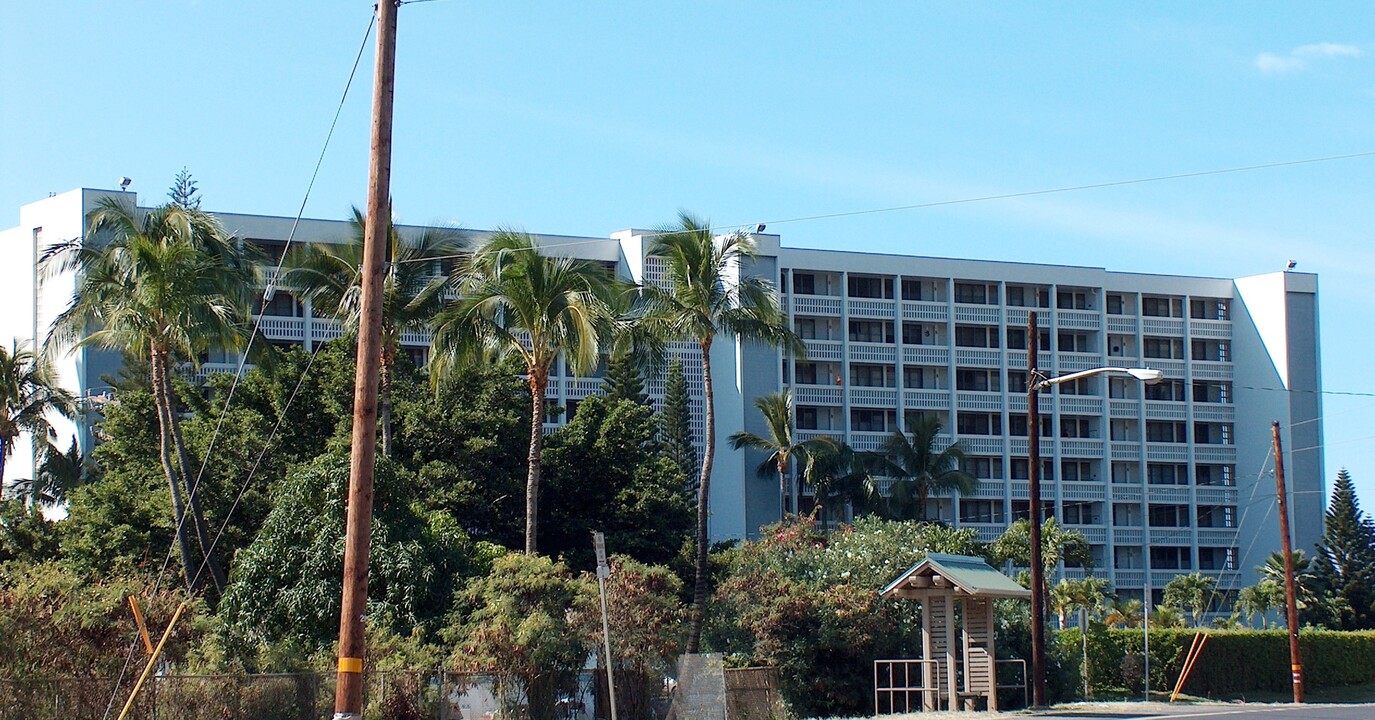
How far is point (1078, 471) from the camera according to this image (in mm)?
84250

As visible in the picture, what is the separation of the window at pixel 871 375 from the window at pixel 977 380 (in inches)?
163

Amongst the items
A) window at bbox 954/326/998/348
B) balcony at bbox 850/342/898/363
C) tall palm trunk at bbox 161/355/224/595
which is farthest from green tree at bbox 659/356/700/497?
tall palm trunk at bbox 161/355/224/595

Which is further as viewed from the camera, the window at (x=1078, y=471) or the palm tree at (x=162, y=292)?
the window at (x=1078, y=471)

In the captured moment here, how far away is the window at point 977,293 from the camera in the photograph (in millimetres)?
82562

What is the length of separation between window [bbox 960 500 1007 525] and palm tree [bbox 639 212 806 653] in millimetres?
47114

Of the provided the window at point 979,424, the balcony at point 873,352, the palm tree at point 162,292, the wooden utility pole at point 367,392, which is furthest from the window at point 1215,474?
the wooden utility pole at point 367,392

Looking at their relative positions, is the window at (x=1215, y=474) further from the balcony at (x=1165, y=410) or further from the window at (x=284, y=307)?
the window at (x=284, y=307)

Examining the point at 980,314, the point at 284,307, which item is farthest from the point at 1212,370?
the point at 284,307

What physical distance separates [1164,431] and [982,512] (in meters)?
12.4

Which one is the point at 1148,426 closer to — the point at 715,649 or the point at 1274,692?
the point at 1274,692

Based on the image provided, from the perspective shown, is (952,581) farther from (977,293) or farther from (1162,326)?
(1162,326)

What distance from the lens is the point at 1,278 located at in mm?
67938

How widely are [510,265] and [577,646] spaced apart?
36.3 feet

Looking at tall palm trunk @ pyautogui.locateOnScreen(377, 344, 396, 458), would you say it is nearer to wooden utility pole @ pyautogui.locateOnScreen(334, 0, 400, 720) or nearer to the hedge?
the hedge
